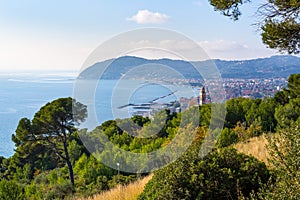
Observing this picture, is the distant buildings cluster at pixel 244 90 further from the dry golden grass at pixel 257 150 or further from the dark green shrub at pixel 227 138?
the dry golden grass at pixel 257 150

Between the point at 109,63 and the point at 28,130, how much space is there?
883 centimetres

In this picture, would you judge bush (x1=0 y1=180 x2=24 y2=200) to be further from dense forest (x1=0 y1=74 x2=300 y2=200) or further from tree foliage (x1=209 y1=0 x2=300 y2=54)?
tree foliage (x1=209 y1=0 x2=300 y2=54)

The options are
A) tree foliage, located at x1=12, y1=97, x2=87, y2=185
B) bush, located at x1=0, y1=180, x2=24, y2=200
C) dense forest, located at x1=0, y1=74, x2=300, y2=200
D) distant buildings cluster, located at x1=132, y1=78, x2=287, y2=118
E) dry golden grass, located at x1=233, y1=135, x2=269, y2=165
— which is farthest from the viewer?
tree foliage, located at x1=12, y1=97, x2=87, y2=185

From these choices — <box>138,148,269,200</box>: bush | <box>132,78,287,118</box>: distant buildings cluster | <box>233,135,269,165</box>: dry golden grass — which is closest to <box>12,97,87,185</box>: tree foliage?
<box>132,78,287,118</box>: distant buildings cluster

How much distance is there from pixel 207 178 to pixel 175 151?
257 cm

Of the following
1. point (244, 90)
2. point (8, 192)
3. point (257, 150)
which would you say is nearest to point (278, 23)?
point (257, 150)

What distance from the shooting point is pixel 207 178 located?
3.12 metres

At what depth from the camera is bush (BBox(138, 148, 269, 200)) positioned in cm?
298

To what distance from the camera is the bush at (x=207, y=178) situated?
2.98 m

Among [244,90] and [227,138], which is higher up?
[244,90]

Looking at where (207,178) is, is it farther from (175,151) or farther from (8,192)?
(8,192)

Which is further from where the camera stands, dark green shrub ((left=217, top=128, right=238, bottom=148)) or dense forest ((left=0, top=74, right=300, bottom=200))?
dark green shrub ((left=217, top=128, right=238, bottom=148))

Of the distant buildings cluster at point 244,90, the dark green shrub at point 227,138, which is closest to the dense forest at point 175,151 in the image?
the dark green shrub at point 227,138

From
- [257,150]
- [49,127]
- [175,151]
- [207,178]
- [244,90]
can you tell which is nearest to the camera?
[207,178]
